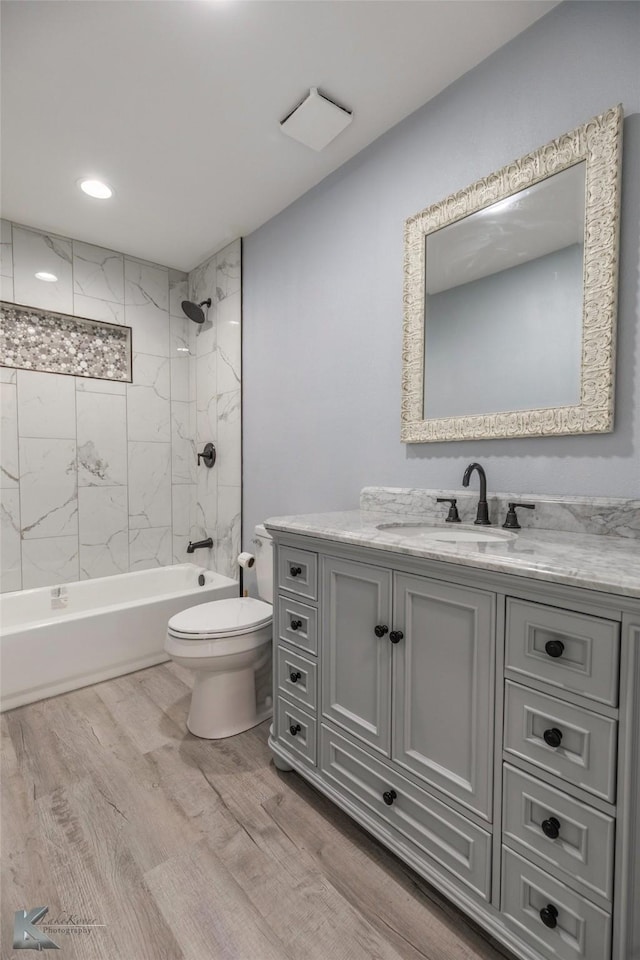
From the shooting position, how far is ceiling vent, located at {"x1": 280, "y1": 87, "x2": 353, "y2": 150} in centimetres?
168

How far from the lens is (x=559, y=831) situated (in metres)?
0.88

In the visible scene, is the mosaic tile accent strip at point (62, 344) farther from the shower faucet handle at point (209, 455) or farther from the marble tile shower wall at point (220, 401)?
the shower faucet handle at point (209, 455)

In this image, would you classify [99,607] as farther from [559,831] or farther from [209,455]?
[559,831]

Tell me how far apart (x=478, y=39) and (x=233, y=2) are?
30.8 inches

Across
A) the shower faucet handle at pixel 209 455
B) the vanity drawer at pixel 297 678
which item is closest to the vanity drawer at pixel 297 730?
the vanity drawer at pixel 297 678

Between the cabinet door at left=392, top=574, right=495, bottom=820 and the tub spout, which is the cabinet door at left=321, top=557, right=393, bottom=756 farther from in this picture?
the tub spout

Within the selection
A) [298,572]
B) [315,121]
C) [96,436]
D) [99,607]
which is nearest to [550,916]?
[298,572]

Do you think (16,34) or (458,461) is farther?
(458,461)

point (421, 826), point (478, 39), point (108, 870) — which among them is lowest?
point (108, 870)

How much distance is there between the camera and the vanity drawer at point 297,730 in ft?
4.86

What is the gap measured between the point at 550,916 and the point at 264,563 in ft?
5.48

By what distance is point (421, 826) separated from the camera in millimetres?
1147

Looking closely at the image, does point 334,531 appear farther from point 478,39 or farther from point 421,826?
point 478,39

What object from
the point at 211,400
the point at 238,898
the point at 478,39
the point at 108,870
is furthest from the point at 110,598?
the point at 478,39
